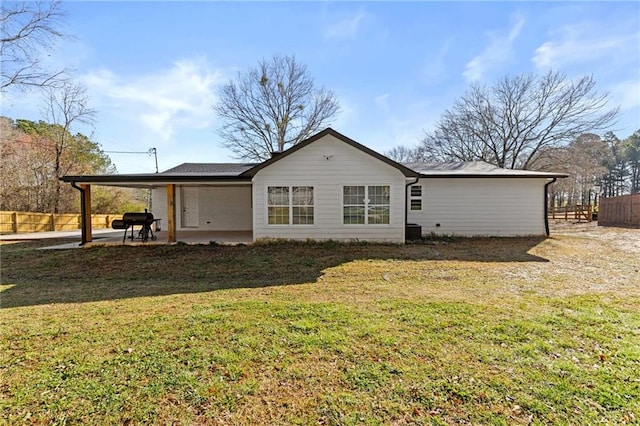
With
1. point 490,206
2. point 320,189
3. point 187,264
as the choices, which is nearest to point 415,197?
point 490,206

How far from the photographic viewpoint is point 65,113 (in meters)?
23.1

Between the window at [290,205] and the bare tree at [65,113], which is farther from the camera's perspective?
the bare tree at [65,113]

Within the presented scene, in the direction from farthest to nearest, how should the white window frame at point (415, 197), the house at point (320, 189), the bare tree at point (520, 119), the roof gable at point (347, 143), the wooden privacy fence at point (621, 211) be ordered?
the bare tree at point (520, 119), the wooden privacy fence at point (621, 211), the white window frame at point (415, 197), the house at point (320, 189), the roof gable at point (347, 143)

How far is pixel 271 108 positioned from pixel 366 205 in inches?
784

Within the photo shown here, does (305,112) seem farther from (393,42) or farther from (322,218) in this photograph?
(322,218)

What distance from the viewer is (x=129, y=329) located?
3738 millimetres

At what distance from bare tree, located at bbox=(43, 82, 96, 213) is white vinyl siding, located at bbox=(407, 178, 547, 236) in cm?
2628

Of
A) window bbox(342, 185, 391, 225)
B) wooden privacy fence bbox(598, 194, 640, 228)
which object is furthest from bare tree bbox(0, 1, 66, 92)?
wooden privacy fence bbox(598, 194, 640, 228)

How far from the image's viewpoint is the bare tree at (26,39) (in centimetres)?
1246

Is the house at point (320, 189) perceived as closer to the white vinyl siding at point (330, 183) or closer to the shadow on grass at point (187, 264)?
the white vinyl siding at point (330, 183)

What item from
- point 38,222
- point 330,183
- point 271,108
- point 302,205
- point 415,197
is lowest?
point 38,222

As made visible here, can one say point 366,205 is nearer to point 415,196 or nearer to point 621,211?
point 415,196

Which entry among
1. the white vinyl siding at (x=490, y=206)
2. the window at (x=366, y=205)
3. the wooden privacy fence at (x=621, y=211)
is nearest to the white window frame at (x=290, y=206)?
the window at (x=366, y=205)

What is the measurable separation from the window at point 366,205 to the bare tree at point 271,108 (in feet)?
58.2
